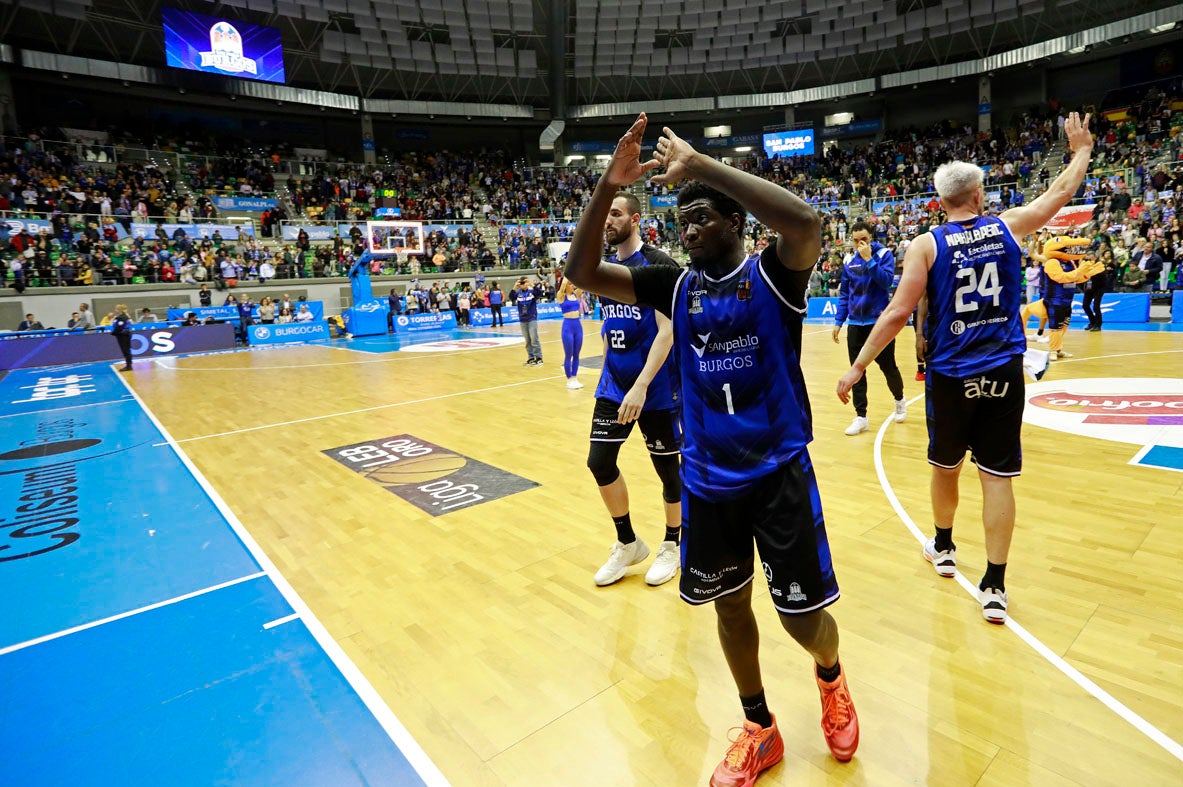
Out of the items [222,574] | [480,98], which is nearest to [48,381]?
[222,574]

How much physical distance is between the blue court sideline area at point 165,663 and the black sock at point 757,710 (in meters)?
1.18

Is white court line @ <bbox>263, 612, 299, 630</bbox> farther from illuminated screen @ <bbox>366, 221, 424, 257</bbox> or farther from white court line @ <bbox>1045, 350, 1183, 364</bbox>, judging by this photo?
illuminated screen @ <bbox>366, 221, 424, 257</bbox>

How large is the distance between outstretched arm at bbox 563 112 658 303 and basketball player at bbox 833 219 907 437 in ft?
15.1

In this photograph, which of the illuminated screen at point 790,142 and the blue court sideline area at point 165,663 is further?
the illuminated screen at point 790,142

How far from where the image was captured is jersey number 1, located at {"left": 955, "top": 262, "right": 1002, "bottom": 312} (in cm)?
306

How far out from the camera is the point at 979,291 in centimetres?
309

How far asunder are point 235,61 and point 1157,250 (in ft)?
108

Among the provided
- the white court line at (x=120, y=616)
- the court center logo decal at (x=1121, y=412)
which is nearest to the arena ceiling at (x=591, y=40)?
the court center logo decal at (x=1121, y=412)

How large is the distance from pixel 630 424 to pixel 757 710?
1624 millimetres

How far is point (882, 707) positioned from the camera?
2.60 m

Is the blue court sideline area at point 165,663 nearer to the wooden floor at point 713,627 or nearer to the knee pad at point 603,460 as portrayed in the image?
the wooden floor at point 713,627

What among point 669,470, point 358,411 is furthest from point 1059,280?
point 358,411

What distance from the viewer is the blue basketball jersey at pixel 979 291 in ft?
10.0

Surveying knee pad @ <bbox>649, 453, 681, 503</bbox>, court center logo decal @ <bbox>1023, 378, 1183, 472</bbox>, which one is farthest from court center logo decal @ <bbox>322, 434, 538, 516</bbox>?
court center logo decal @ <bbox>1023, 378, 1183, 472</bbox>
